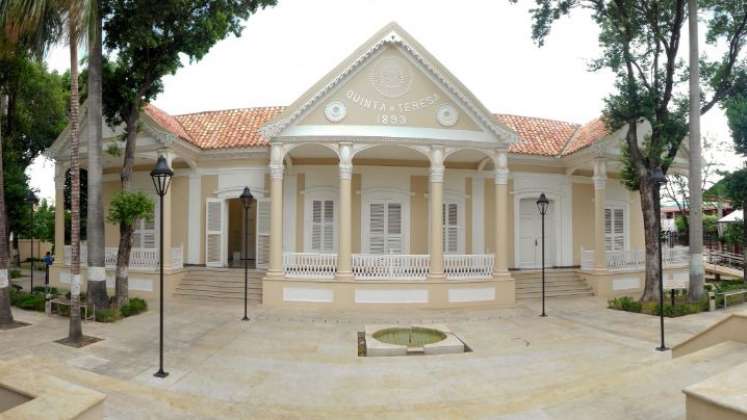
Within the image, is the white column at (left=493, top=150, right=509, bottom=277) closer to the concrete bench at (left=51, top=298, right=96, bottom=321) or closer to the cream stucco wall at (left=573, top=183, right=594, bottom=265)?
the cream stucco wall at (left=573, top=183, right=594, bottom=265)

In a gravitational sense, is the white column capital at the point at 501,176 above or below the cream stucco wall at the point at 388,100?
below

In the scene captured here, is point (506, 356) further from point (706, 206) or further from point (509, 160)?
A: point (706, 206)

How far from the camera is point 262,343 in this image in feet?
28.4

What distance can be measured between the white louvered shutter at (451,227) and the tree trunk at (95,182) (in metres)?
9.99

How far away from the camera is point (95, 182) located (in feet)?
32.9

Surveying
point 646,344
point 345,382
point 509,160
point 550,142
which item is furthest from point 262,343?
point 550,142

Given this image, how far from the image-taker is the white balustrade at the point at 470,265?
12.7 m

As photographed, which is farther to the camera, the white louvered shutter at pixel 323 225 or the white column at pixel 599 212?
the white louvered shutter at pixel 323 225

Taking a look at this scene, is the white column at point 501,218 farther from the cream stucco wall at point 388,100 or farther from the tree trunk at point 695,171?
the tree trunk at point 695,171

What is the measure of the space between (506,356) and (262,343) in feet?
15.1

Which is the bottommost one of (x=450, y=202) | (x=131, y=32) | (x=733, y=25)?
(x=450, y=202)

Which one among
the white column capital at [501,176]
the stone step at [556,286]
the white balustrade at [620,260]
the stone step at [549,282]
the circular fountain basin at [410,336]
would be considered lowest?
the circular fountain basin at [410,336]

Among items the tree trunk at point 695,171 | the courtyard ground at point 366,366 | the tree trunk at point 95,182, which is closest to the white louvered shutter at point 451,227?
the courtyard ground at point 366,366

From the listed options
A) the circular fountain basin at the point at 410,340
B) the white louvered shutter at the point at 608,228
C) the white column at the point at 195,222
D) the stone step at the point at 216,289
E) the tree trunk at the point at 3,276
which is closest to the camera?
the circular fountain basin at the point at 410,340
